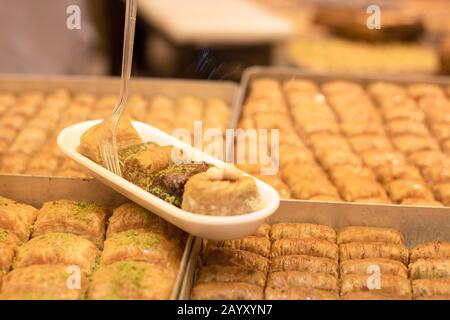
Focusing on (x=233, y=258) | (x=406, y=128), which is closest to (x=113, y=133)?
(x=233, y=258)

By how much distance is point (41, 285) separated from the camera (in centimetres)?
246

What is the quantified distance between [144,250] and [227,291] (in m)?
0.40

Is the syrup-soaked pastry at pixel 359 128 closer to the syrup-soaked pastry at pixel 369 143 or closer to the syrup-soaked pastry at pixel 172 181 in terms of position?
the syrup-soaked pastry at pixel 369 143

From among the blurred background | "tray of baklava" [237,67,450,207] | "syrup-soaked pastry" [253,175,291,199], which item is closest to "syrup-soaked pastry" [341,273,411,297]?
"tray of baklava" [237,67,450,207]

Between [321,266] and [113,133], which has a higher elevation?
[113,133]

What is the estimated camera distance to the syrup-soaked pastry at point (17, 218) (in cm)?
288

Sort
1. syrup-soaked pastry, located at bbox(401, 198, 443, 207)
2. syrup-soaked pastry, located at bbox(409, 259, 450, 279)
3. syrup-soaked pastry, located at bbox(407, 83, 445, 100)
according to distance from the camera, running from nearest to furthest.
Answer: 1. syrup-soaked pastry, located at bbox(409, 259, 450, 279)
2. syrup-soaked pastry, located at bbox(401, 198, 443, 207)
3. syrup-soaked pastry, located at bbox(407, 83, 445, 100)

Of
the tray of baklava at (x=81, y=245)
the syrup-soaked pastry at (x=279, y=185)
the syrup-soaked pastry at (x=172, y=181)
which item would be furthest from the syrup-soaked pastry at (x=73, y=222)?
the syrup-soaked pastry at (x=279, y=185)

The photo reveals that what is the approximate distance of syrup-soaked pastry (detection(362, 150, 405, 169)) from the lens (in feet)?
12.5

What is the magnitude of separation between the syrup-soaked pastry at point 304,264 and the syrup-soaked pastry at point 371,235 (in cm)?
21

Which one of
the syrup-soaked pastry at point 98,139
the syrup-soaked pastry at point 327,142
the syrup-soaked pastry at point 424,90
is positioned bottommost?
the syrup-soaked pastry at point 327,142

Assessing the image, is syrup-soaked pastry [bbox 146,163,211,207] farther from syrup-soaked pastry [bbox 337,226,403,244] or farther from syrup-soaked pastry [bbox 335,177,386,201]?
syrup-soaked pastry [bbox 335,177,386,201]

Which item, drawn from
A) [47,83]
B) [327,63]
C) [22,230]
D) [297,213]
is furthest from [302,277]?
[327,63]

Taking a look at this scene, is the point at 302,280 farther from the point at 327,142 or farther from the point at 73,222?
the point at 327,142
